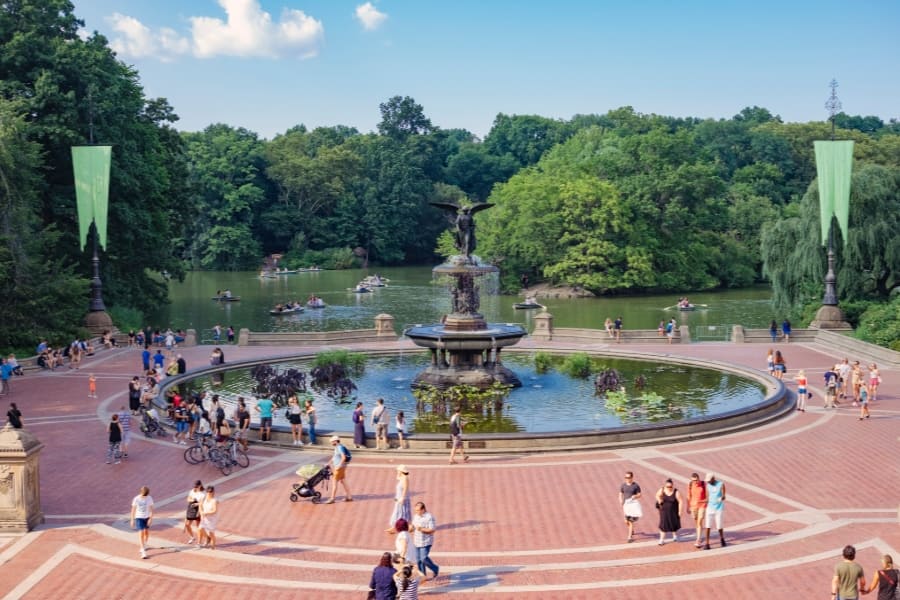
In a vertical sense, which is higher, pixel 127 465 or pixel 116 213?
pixel 116 213

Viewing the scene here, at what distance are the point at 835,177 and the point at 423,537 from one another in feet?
119

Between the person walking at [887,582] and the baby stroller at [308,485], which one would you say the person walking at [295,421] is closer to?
the baby stroller at [308,485]

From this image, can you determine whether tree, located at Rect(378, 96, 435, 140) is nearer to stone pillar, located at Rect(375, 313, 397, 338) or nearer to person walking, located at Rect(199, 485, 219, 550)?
stone pillar, located at Rect(375, 313, 397, 338)

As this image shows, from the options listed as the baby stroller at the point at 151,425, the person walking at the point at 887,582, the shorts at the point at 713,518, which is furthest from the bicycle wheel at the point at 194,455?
the person walking at the point at 887,582

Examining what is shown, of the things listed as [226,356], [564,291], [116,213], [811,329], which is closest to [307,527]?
[226,356]

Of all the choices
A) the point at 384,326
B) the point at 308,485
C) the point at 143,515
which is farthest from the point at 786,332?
the point at 143,515

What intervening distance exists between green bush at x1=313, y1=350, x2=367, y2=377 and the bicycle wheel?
12.0 metres

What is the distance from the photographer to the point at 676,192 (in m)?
84.7

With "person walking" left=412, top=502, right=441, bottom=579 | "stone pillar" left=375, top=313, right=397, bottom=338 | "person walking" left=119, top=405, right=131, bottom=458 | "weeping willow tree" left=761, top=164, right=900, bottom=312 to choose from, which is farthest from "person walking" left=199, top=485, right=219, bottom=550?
"weeping willow tree" left=761, top=164, right=900, bottom=312

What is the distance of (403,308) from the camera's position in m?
73.5

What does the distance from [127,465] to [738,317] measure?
159 feet

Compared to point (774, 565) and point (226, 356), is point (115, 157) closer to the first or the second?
point (226, 356)

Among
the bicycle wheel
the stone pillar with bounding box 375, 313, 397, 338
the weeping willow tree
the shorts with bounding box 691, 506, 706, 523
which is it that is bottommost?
the bicycle wheel

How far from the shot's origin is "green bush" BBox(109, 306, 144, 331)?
50.5 meters
